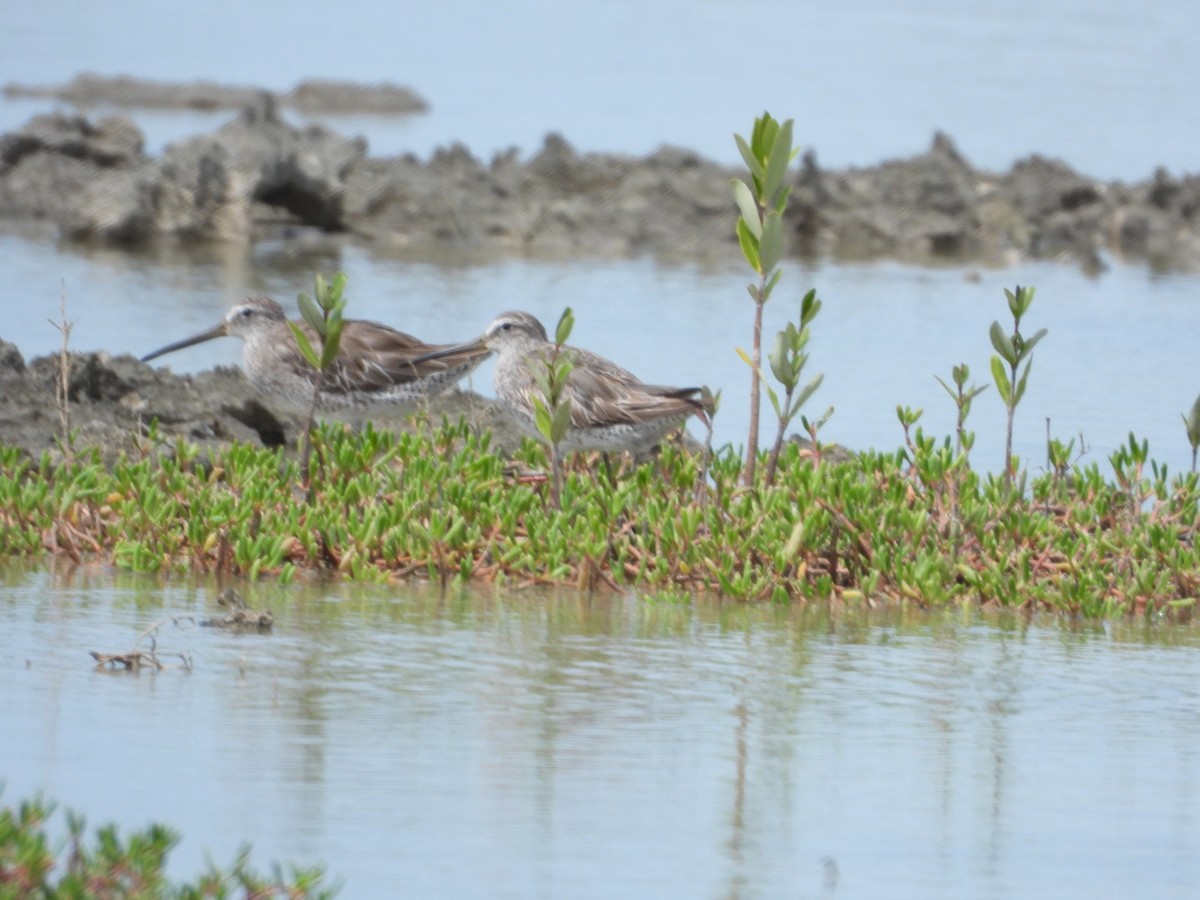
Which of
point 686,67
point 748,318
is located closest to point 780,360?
point 748,318

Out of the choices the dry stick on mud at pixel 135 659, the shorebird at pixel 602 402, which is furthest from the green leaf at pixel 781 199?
the dry stick on mud at pixel 135 659

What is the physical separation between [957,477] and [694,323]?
7.11 m

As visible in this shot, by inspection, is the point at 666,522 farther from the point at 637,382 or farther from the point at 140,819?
the point at 140,819

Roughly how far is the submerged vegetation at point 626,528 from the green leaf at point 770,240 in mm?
980

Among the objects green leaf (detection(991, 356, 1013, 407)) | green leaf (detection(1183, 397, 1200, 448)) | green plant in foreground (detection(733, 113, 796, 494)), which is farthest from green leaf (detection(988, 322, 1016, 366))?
green plant in foreground (detection(733, 113, 796, 494))

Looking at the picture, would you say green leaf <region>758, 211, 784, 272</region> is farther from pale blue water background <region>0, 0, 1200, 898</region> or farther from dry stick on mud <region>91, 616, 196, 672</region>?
dry stick on mud <region>91, 616, 196, 672</region>

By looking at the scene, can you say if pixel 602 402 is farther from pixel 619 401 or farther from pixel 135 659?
pixel 135 659

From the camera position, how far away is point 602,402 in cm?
1037

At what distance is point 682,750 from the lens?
6.49 meters

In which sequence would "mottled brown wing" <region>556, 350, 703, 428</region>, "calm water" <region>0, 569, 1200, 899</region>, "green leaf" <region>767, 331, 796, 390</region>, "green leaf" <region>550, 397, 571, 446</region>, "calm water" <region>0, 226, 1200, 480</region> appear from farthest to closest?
"calm water" <region>0, 226, 1200, 480</region> < "mottled brown wing" <region>556, 350, 703, 428</region> < "green leaf" <region>767, 331, 796, 390</region> < "green leaf" <region>550, 397, 571, 446</region> < "calm water" <region>0, 569, 1200, 899</region>

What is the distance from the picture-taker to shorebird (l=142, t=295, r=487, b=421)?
11.4 meters

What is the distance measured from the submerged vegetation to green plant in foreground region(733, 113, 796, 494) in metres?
0.48

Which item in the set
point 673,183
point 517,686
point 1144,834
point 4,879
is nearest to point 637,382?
point 517,686

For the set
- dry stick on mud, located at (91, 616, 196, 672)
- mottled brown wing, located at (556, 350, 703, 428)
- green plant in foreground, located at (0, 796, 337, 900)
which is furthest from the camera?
mottled brown wing, located at (556, 350, 703, 428)
